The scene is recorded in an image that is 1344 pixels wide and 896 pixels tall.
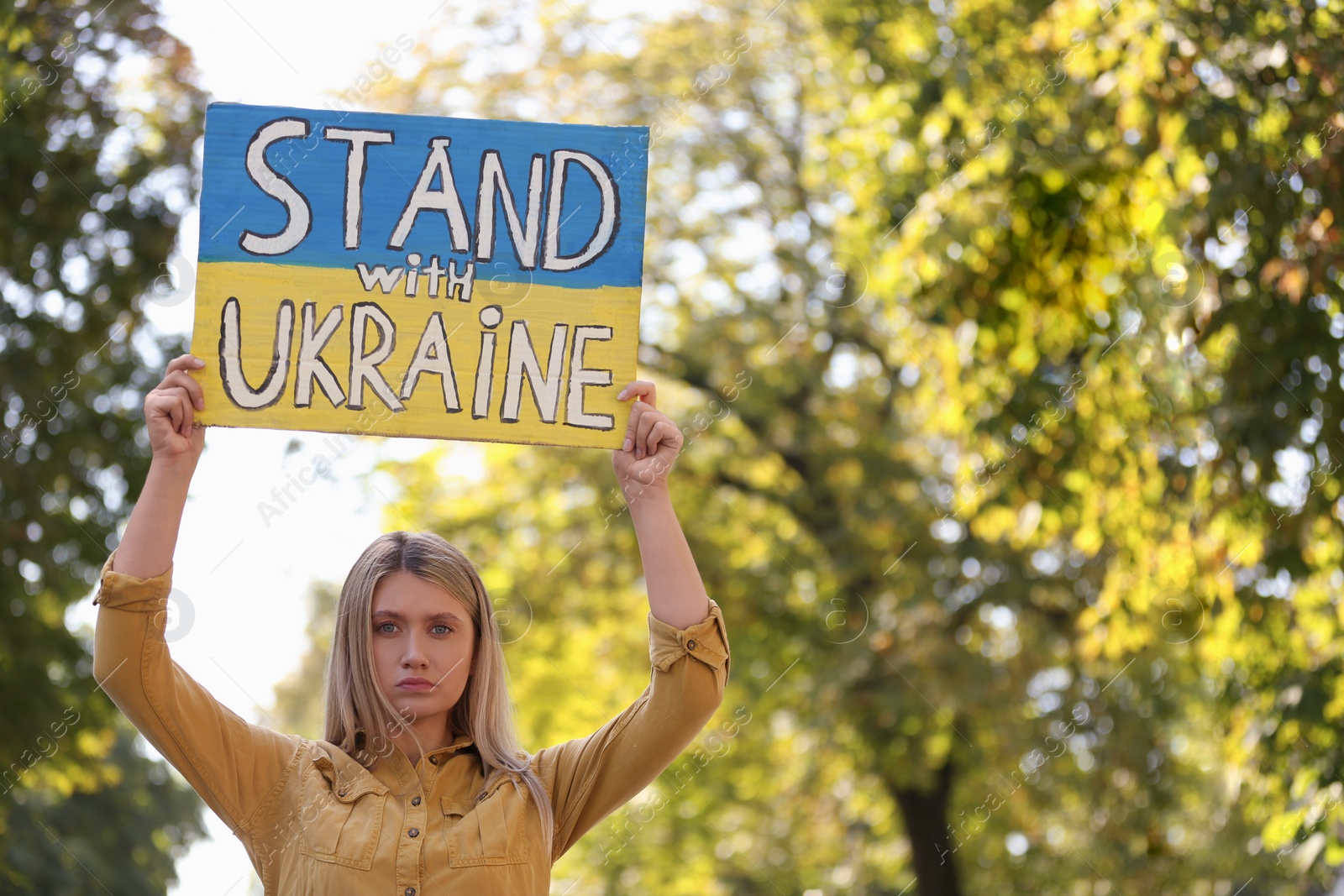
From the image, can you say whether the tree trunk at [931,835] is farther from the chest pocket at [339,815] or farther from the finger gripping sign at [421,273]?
the chest pocket at [339,815]

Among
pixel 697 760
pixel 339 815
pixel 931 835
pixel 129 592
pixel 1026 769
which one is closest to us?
pixel 129 592

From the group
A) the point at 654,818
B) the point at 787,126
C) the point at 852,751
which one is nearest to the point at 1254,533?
the point at 852,751

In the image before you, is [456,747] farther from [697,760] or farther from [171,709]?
[697,760]

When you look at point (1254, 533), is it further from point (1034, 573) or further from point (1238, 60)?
point (1034, 573)

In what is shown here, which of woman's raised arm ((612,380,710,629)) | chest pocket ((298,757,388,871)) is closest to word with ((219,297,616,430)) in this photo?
woman's raised arm ((612,380,710,629))

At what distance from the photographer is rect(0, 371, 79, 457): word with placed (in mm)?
6691

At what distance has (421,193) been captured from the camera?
247 cm

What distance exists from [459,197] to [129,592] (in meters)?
0.92

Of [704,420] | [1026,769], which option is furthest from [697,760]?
[704,420]

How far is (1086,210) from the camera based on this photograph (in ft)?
18.7

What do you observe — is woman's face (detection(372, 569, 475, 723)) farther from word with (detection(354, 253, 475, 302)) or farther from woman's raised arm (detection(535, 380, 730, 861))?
word with (detection(354, 253, 475, 302))

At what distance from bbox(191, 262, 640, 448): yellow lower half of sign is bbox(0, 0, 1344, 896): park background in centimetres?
128

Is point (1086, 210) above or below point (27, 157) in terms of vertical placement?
below

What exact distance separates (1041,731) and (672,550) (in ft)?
22.6
